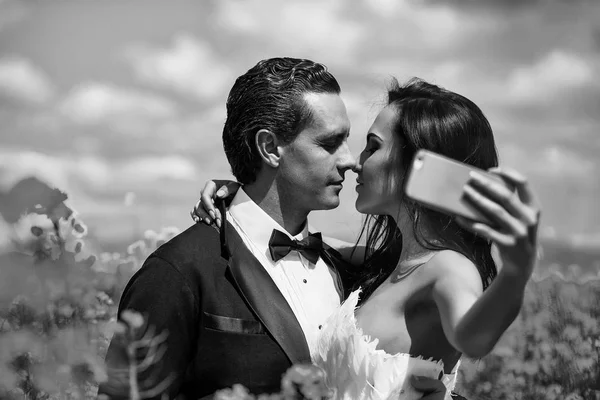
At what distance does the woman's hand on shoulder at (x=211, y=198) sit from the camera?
324 cm

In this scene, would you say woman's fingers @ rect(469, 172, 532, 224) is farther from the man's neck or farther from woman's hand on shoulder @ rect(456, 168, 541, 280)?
the man's neck

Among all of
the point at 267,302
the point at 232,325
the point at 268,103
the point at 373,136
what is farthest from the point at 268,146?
the point at 232,325

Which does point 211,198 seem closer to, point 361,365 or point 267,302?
point 267,302

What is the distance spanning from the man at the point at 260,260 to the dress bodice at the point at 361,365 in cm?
7

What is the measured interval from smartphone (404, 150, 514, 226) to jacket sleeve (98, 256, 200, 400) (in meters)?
1.36

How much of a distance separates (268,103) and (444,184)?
1.77 m

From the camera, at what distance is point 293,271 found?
3.28 m

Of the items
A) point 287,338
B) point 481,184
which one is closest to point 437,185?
point 481,184

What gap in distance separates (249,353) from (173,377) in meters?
0.29

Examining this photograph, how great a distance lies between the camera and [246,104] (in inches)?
136

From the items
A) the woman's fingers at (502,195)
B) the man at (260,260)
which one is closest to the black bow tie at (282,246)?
the man at (260,260)

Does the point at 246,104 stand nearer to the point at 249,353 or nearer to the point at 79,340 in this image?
the point at 249,353

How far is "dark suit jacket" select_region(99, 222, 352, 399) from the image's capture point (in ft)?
9.46

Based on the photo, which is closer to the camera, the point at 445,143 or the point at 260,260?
the point at 445,143
